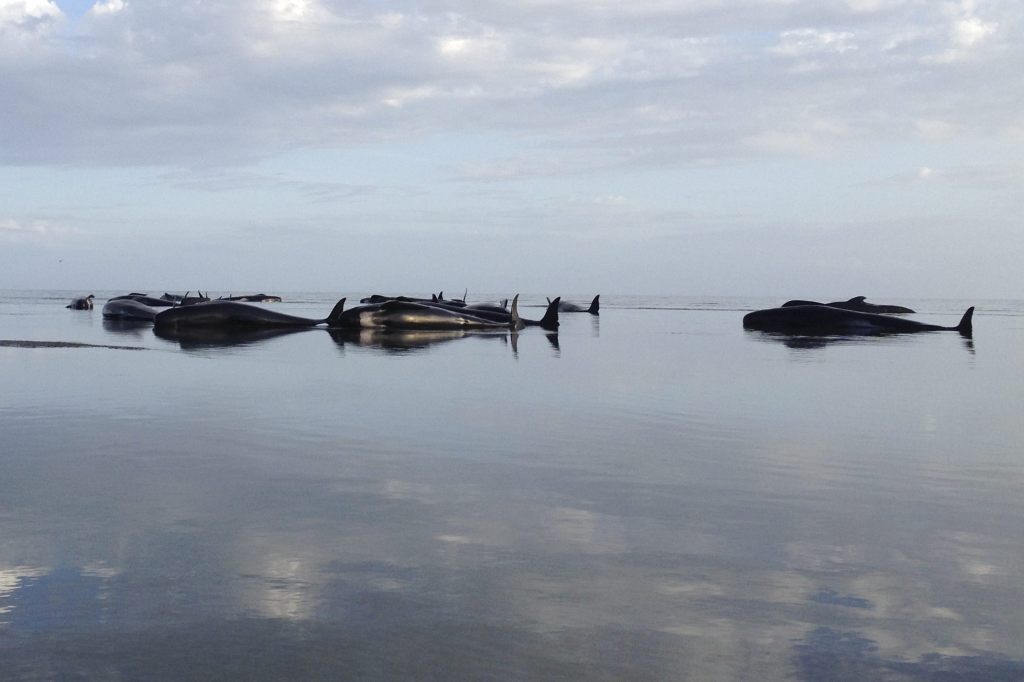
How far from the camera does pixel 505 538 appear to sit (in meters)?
4.98

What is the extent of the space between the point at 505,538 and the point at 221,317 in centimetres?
2393

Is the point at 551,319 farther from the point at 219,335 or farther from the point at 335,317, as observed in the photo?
the point at 219,335

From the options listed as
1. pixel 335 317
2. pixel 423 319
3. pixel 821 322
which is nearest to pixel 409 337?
pixel 423 319

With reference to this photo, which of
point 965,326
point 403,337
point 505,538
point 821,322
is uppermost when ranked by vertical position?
point 821,322

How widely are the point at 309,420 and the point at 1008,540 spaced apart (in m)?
6.28

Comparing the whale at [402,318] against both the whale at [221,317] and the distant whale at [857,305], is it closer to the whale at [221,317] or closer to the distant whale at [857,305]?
the whale at [221,317]

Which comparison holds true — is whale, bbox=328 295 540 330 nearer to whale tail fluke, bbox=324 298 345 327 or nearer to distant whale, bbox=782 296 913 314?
whale tail fluke, bbox=324 298 345 327

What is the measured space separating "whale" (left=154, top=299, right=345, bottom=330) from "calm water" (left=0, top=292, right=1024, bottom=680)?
15.1 meters

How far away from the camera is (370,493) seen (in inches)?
240

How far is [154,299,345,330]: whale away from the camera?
26.2 metres

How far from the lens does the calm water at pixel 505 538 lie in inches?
137

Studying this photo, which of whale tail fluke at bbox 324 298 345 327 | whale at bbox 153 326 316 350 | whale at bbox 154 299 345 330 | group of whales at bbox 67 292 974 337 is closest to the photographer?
whale at bbox 153 326 316 350

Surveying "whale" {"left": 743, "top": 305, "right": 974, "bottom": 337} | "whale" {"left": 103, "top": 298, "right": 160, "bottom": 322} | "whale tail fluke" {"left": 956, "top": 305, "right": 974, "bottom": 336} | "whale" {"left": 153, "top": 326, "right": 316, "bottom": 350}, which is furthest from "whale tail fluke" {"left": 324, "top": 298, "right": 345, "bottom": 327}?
"whale tail fluke" {"left": 956, "top": 305, "right": 974, "bottom": 336}

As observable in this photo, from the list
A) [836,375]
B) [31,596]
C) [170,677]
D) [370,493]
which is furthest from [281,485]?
Result: [836,375]
